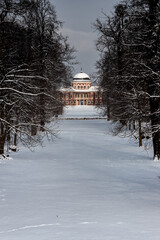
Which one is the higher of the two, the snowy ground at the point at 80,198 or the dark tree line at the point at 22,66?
the dark tree line at the point at 22,66

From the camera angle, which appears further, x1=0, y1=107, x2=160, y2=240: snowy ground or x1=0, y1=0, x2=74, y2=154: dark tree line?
x1=0, y1=0, x2=74, y2=154: dark tree line

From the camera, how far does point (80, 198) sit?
20.6 feet

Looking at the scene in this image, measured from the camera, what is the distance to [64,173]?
931cm

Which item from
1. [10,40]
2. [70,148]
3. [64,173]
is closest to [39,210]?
[64,173]

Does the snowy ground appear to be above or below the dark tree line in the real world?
below

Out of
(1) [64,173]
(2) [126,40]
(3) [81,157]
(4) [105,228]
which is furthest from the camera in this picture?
(3) [81,157]

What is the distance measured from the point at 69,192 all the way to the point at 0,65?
18.6ft

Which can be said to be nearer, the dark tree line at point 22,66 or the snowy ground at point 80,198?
the snowy ground at point 80,198

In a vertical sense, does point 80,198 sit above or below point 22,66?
below

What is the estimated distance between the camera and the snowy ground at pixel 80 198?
4148mm

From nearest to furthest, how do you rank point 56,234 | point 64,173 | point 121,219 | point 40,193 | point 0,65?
point 56,234
point 121,219
point 40,193
point 64,173
point 0,65

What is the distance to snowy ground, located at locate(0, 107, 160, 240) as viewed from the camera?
13.6 ft

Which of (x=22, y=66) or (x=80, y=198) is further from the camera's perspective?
(x=22, y=66)

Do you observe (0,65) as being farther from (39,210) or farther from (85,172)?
(39,210)
